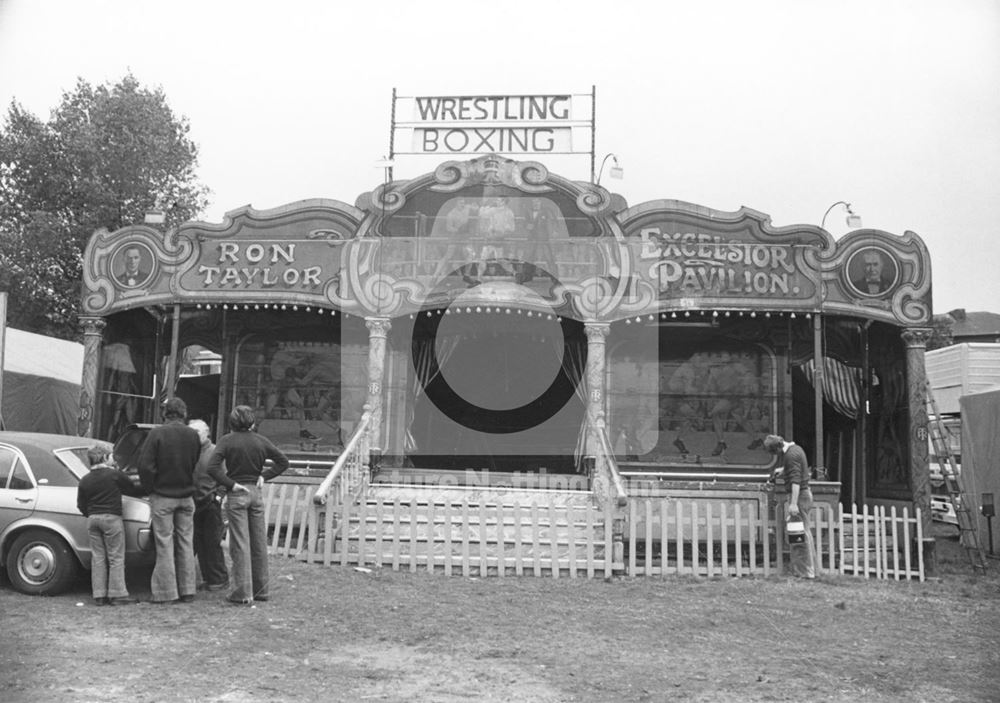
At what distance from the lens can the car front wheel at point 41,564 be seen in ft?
25.9

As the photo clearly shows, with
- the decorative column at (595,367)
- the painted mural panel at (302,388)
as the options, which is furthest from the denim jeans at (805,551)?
the painted mural panel at (302,388)

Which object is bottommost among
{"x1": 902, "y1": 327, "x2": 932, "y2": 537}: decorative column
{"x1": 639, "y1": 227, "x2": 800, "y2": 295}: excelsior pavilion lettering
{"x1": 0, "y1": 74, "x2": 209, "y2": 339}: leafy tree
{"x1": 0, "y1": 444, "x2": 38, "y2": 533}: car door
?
{"x1": 0, "y1": 444, "x2": 38, "y2": 533}: car door

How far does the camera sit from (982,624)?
28.1ft

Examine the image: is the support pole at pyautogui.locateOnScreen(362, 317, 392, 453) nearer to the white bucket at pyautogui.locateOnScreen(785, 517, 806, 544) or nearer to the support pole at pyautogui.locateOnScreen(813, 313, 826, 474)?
the white bucket at pyautogui.locateOnScreen(785, 517, 806, 544)

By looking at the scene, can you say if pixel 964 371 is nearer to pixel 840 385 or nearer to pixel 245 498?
pixel 840 385

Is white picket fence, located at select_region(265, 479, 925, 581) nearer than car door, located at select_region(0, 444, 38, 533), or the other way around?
car door, located at select_region(0, 444, 38, 533)

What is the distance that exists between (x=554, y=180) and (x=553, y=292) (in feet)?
6.90

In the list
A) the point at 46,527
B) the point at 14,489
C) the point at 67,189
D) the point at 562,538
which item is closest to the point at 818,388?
the point at 562,538

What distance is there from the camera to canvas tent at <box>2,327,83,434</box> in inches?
→ 701

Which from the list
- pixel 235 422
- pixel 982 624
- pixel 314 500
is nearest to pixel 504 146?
pixel 314 500

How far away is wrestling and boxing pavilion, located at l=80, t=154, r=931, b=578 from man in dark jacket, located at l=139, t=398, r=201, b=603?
411 centimetres

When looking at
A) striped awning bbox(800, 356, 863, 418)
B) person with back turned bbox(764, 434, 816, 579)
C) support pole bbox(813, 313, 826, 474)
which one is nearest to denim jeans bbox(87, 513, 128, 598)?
person with back turned bbox(764, 434, 816, 579)

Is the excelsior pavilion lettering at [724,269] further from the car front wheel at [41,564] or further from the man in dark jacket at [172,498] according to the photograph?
the car front wheel at [41,564]

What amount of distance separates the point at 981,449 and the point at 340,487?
1027 cm
